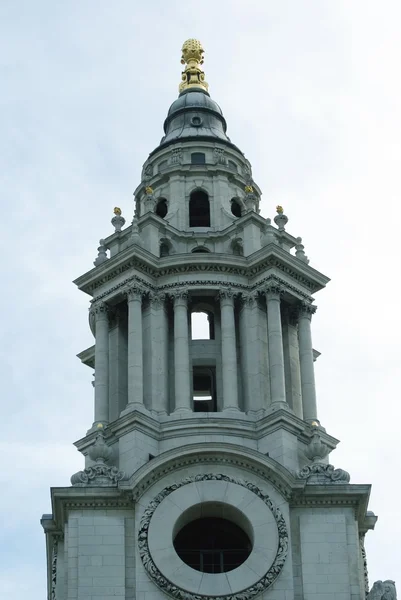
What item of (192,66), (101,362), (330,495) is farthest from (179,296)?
(192,66)

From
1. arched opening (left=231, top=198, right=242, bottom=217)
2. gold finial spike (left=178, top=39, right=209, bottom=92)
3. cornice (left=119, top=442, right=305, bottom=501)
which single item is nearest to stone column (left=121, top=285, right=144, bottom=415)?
cornice (left=119, top=442, right=305, bottom=501)

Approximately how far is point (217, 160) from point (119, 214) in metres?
4.94

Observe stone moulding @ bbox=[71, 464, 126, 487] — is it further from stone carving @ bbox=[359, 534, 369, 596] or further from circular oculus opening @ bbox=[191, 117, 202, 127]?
circular oculus opening @ bbox=[191, 117, 202, 127]

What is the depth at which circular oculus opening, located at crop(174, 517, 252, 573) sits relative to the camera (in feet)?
181

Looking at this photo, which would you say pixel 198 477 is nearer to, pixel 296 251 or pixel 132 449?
pixel 132 449

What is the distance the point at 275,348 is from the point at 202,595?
10607 mm

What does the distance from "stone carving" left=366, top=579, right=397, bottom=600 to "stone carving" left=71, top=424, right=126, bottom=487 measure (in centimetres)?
921

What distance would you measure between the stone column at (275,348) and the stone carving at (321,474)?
9.24ft

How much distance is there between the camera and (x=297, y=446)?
188 feet

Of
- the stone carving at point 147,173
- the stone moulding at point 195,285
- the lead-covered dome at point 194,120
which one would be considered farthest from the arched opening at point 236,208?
the stone moulding at point 195,285

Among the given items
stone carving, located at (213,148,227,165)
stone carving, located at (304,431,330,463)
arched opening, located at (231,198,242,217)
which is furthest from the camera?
stone carving, located at (213,148,227,165)

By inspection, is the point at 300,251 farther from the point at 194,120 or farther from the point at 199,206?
the point at 194,120

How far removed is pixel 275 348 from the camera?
59.1 metres

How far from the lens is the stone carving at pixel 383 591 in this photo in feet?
174
